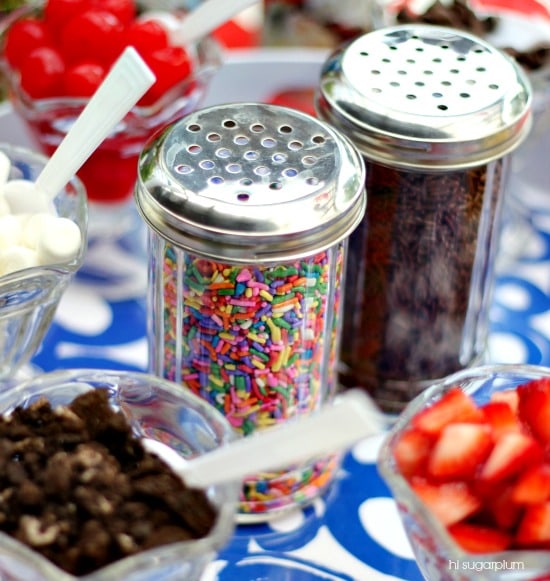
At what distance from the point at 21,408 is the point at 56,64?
16.1 inches

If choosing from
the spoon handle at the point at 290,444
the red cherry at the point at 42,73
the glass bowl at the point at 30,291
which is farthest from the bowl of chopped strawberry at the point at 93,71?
the spoon handle at the point at 290,444

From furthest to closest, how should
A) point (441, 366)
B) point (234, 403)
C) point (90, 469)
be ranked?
point (441, 366)
point (234, 403)
point (90, 469)

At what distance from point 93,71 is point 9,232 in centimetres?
24

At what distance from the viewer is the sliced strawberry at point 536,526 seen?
2.06ft

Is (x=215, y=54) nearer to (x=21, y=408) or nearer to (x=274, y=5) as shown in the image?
(x=274, y=5)

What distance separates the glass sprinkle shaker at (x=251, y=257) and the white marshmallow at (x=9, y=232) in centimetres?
10

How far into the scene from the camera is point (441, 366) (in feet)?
2.98

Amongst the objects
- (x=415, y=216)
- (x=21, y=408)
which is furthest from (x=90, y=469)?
(x=415, y=216)

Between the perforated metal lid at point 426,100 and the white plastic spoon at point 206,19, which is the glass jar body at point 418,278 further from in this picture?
the white plastic spoon at point 206,19

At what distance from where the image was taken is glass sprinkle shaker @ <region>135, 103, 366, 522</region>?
704 mm

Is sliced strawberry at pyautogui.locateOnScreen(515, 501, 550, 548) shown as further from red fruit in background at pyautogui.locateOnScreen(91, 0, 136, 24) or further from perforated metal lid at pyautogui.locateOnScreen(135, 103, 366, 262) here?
red fruit in background at pyautogui.locateOnScreen(91, 0, 136, 24)

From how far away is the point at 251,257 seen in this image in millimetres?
700

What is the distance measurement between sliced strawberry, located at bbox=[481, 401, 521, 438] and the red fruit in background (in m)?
0.56

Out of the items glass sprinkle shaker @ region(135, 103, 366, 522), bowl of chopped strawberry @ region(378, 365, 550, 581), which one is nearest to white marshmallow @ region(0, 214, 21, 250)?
glass sprinkle shaker @ region(135, 103, 366, 522)
